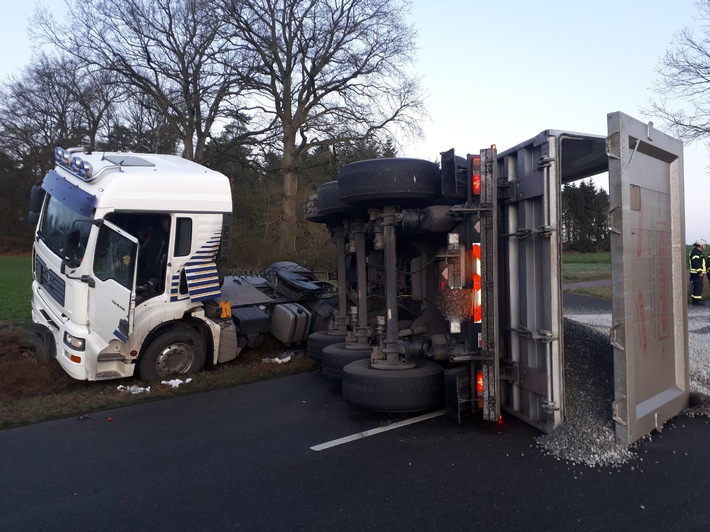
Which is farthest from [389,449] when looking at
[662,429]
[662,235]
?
[662,235]

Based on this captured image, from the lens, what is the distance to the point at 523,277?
4.64 metres

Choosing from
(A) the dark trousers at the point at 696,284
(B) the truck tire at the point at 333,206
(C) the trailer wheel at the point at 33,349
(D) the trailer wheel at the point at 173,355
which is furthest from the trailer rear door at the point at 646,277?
(A) the dark trousers at the point at 696,284

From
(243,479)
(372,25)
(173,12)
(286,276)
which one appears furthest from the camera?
(372,25)

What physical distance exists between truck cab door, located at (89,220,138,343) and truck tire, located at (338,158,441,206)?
293cm

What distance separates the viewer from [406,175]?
5090mm

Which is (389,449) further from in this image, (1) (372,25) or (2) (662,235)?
(1) (372,25)

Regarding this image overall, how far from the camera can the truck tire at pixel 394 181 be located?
5.08m

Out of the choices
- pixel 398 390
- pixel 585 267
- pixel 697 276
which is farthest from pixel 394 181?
pixel 585 267

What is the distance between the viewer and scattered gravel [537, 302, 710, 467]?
404 cm

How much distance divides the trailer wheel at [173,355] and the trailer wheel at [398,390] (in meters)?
2.79

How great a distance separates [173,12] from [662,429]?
23830 millimetres

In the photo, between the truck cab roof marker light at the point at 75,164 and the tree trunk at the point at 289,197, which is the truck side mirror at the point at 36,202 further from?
the tree trunk at the point at 289,197

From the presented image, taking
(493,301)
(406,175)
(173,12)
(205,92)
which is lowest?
(493,301)

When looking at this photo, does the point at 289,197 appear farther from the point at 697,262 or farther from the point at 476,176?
the point at 476,176
